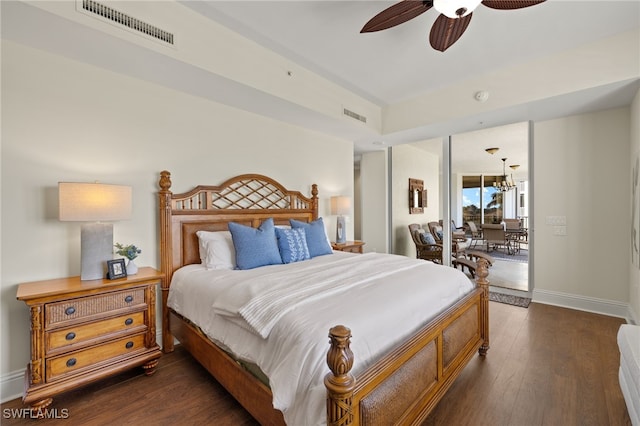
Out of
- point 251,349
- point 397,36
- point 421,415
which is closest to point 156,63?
point 397,36

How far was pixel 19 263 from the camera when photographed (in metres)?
2.06

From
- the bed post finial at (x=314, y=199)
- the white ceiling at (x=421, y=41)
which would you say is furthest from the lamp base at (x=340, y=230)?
the white ceiling at (x=421, y=41)

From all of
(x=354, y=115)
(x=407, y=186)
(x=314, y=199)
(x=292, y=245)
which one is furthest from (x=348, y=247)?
(x=407, y=186)

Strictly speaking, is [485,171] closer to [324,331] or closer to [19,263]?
[324,331]

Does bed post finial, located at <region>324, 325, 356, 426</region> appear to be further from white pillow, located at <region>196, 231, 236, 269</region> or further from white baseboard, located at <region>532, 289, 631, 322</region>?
white baseboard, located at <region>532, 289, 631, 322</region>

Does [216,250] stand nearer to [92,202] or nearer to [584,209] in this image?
[92,202]

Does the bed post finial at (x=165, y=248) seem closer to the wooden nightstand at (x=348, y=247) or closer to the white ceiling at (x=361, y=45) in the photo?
the white ceiling at (x=361, y=45)

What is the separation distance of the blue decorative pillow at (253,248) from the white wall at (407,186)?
141 inches

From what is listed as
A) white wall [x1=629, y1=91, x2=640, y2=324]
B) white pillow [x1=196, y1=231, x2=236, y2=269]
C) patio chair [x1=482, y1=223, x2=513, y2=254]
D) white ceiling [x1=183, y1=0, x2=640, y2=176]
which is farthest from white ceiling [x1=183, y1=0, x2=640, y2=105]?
patio chair [x1=482, y1=223, x2=513, y2=254]

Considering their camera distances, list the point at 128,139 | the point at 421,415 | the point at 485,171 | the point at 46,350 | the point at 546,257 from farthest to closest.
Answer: the point at 485,171 < the point at 546,257 < the point at 128,139 < the point at 46,350 < the point at 421,415

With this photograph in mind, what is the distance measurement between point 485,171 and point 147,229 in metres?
5.88

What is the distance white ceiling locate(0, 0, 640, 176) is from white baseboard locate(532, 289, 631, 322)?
237 cm

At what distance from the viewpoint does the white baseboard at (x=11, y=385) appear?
6.43 feet

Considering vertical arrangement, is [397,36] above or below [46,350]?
above
